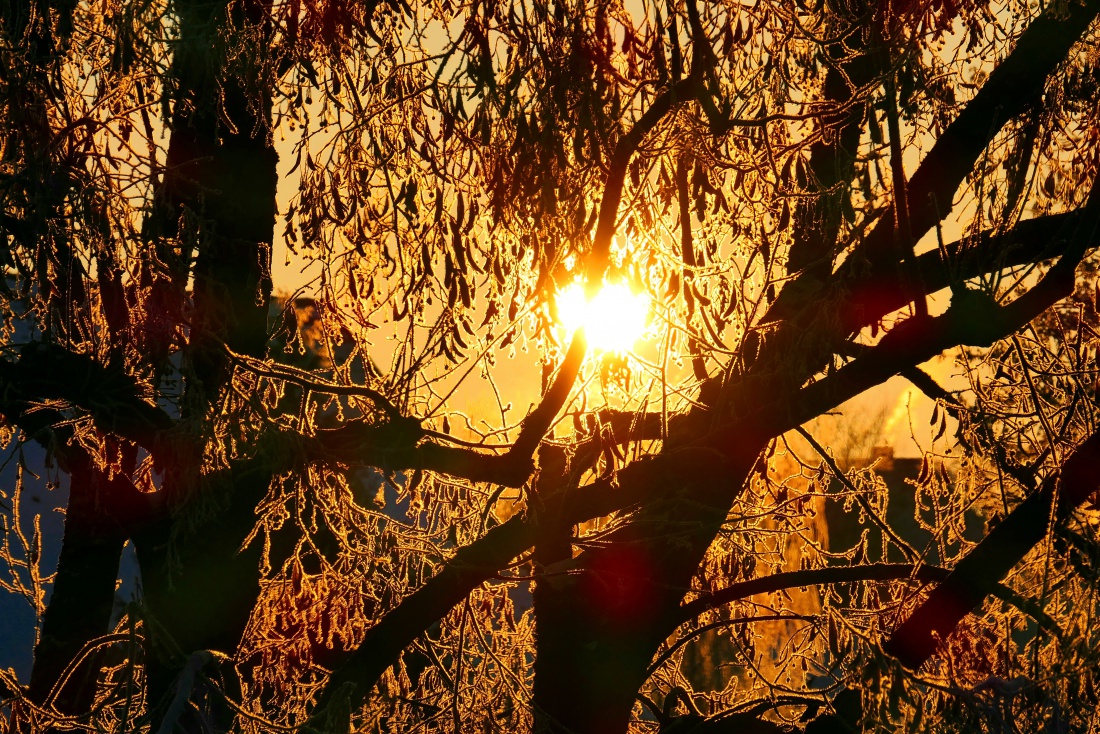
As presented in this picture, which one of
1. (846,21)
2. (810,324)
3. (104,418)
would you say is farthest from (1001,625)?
(104,418)

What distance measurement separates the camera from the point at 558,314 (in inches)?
155

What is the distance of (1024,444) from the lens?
5152 mm

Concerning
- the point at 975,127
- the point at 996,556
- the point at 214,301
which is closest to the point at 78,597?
the point at 214,301

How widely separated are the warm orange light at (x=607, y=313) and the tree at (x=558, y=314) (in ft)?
0.17

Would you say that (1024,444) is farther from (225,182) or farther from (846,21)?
(225,182)

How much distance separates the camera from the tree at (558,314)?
3.88 m

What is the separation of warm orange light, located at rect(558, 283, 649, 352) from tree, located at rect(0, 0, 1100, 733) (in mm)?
52

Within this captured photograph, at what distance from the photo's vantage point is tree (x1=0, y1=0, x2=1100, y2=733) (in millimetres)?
3879

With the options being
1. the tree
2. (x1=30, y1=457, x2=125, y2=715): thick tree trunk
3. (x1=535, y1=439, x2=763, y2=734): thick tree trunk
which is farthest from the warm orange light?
(x1=30, y1=457, x2=125, y2=715): thick tree trunk

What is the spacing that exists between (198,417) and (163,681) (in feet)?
4.01

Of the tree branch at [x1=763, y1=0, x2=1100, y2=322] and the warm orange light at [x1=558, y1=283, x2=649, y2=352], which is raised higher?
the tree branch at [x1=763, y1=0, x2=1100, y2=322]

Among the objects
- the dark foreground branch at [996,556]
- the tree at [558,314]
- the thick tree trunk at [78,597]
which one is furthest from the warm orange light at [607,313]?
the thick tree trunk at [78,597]

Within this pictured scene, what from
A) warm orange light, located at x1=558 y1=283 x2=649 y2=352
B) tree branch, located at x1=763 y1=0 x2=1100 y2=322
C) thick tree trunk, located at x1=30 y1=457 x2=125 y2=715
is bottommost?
thick tree trunk, located at x1=30 y1=457 x2=125 y2=715

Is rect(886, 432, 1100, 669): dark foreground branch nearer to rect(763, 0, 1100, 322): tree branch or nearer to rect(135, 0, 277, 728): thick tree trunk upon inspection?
rect(763, 0, 1100, 322): tree branch
